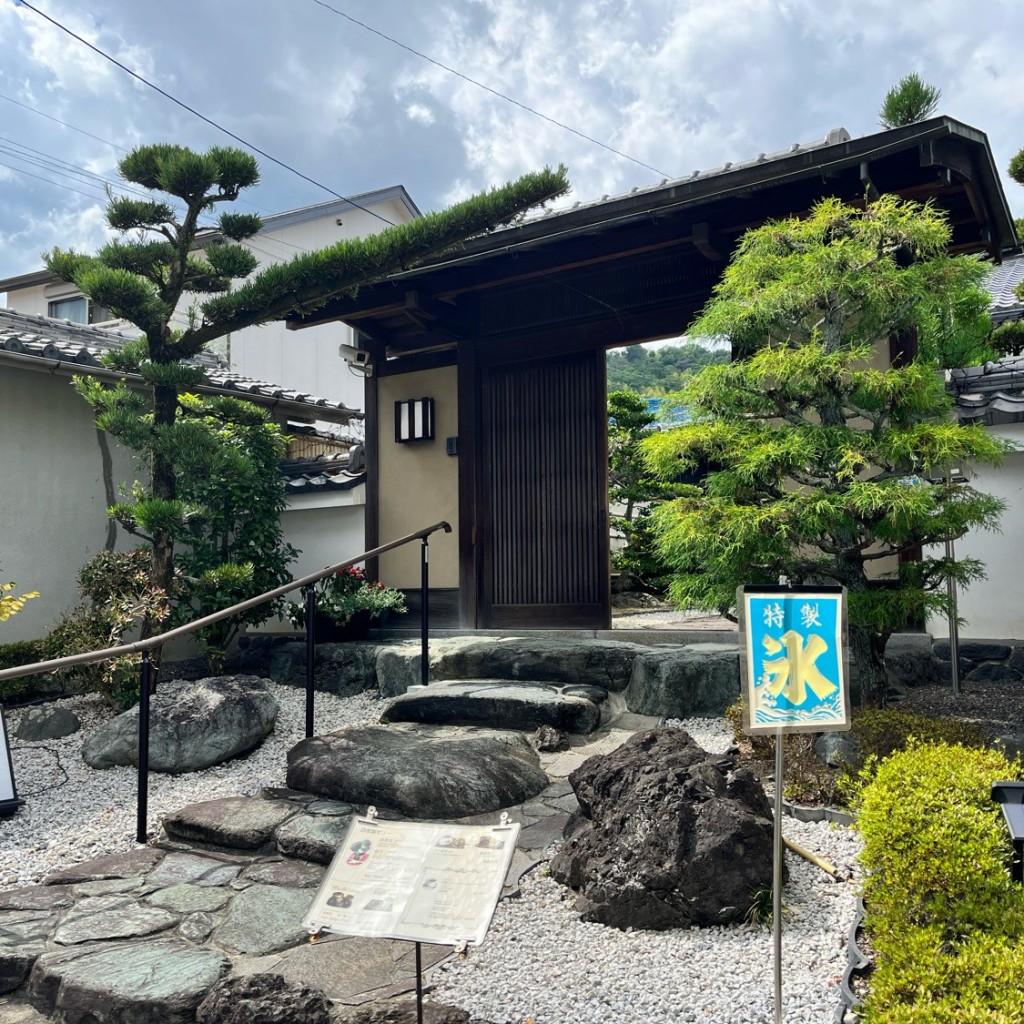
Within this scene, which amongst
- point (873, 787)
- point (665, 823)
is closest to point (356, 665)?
point (665, 823)

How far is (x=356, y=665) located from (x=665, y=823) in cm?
484

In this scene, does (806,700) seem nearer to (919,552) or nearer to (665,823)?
(665,823)

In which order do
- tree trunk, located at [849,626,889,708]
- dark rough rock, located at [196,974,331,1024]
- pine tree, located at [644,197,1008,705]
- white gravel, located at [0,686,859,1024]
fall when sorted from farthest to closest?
tree trunk, located at [849,626,889,708] < pine tree, located at [644,197,1008,705] < white gravel, located at [0,686,859,1024] < dark rough rock, located at [196,974,331,1024]

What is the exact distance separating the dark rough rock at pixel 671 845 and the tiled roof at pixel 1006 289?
24.8ft

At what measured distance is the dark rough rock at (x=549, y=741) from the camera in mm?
5590

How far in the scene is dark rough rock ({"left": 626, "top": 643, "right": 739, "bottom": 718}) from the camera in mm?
6023

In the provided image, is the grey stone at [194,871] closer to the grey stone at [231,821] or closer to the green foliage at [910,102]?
the grey stone at [231,821]

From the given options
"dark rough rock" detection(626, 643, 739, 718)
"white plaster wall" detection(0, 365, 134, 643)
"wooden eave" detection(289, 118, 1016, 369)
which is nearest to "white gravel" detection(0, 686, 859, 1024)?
"dark rough rock" detection(626, 643, 739, 718)

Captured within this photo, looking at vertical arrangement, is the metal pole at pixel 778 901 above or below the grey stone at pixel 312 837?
above

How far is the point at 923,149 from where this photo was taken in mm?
5707

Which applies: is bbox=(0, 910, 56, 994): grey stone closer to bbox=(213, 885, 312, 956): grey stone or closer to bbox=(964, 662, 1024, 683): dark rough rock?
bbox=(213, 885, 312, 956): grey stone

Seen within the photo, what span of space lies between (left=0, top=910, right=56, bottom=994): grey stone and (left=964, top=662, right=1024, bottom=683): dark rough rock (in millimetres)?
6088

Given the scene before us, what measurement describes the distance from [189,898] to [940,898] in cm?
300

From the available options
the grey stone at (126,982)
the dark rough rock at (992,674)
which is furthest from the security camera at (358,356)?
the grey stone at (126,982)
